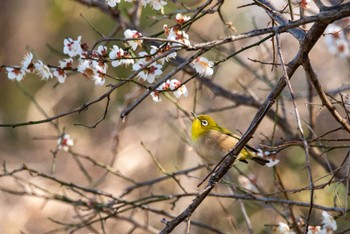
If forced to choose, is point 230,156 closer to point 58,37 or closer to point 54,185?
point 54,185

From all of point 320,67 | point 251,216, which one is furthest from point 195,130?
point 320,67

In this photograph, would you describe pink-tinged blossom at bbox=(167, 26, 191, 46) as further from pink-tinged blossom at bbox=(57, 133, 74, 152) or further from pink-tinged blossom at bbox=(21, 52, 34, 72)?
pink-tinged blossom at bbox=(57, 133, 74, 152)

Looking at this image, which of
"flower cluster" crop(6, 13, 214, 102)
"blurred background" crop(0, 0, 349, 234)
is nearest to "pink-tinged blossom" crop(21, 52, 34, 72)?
"flower cluster" crop(6, 13, 214, 102)

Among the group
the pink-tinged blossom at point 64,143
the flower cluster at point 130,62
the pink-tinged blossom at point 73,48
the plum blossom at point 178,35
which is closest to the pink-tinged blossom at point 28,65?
the flower cluster at point 130,62

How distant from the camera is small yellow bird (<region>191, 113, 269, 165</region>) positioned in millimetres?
3247

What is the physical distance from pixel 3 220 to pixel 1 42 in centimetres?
338

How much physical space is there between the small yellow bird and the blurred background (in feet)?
6.76

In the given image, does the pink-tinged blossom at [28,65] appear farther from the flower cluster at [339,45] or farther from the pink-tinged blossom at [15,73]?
the flower cluster at [339,45]

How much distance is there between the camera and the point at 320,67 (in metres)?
7.11

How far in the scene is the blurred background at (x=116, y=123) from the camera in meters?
6.22

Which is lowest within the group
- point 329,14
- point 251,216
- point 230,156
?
point 230,156

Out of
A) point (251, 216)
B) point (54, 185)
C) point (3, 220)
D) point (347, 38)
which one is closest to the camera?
point (347, 38)

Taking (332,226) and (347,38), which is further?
(347,38)

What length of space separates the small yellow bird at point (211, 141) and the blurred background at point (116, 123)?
206 cm
